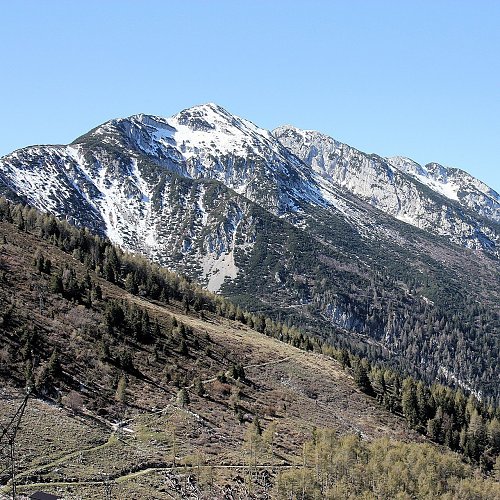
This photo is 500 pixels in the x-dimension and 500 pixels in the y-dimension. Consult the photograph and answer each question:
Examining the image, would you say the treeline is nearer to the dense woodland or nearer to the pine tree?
the dense woodland

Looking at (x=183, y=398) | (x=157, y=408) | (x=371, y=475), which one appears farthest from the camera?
(x=183, y=398)

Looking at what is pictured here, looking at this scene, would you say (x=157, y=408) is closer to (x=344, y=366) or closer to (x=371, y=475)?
(x=371, y=475)

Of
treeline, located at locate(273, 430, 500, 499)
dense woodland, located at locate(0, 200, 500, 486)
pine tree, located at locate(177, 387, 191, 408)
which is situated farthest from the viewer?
pine tree, located at locate(177, 387, 191, 408)

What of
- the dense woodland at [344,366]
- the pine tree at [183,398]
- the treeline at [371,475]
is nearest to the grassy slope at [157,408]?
the pine tree at [183,398]

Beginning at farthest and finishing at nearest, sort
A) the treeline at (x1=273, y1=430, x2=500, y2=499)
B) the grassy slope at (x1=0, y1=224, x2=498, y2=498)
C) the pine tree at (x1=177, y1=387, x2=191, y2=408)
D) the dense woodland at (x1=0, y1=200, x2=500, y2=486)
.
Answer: the pine tree at (x1=177, y1=387, x2=191, y2=408), the dense woodland at (x1=0, y1=200, x2=500, y2=486), the treeline at (x1=273, y1=430, x2=500, y2=499), the grassy slope at (x1=0, y1=224, x2=498, y2=498)

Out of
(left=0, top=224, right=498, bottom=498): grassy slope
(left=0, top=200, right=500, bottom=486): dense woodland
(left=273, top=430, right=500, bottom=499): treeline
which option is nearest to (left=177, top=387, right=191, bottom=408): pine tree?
(left=0, top=200, right=500, bottom=486): dense woodland

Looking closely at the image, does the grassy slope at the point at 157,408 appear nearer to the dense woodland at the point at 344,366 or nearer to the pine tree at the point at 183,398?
the pine tree at the point at 183,398

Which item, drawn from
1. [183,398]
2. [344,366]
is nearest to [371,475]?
[183,398]

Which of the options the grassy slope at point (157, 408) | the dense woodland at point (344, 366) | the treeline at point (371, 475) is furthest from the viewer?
the dense woodland at point (344, 366)

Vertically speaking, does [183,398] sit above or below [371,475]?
below

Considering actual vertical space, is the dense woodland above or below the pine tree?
above

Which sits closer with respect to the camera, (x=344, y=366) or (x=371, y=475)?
(x=371, y=475)

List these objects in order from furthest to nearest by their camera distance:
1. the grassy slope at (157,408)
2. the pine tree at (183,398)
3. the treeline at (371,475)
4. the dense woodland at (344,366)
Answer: the pine tree at (183,398) < the dense woodland at (344,366) < the treeline at (371,475) < the grassy slope at (157,408)

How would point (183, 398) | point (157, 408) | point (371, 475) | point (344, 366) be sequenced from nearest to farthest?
point (371, 475)
point (157, 408)
point (183, 398)
point (344, 366)
